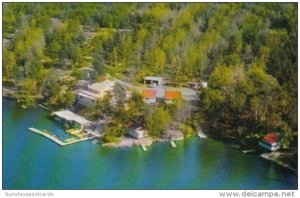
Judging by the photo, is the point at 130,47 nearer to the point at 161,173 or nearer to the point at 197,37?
the point at 197,37

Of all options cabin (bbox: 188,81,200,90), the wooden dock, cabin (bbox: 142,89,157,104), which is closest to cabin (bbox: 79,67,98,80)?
cabin (bbox: 142,89,157,104)

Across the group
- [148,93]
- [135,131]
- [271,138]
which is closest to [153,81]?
[148,93]

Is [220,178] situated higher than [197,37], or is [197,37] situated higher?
[197,37]

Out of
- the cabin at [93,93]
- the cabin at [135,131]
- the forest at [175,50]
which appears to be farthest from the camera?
the cabin at [93,93]

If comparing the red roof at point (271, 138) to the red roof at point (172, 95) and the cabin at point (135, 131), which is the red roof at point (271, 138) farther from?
the cabin at point (135, 131)

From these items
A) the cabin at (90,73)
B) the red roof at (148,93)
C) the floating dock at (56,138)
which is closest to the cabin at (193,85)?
the red roof at (148,93)

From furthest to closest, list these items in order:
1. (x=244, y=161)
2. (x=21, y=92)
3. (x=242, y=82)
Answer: (x=21, y=92) < (x=242, y=82) < (x=244, y=161)

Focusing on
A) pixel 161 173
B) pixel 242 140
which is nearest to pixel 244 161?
pixel 242 140
